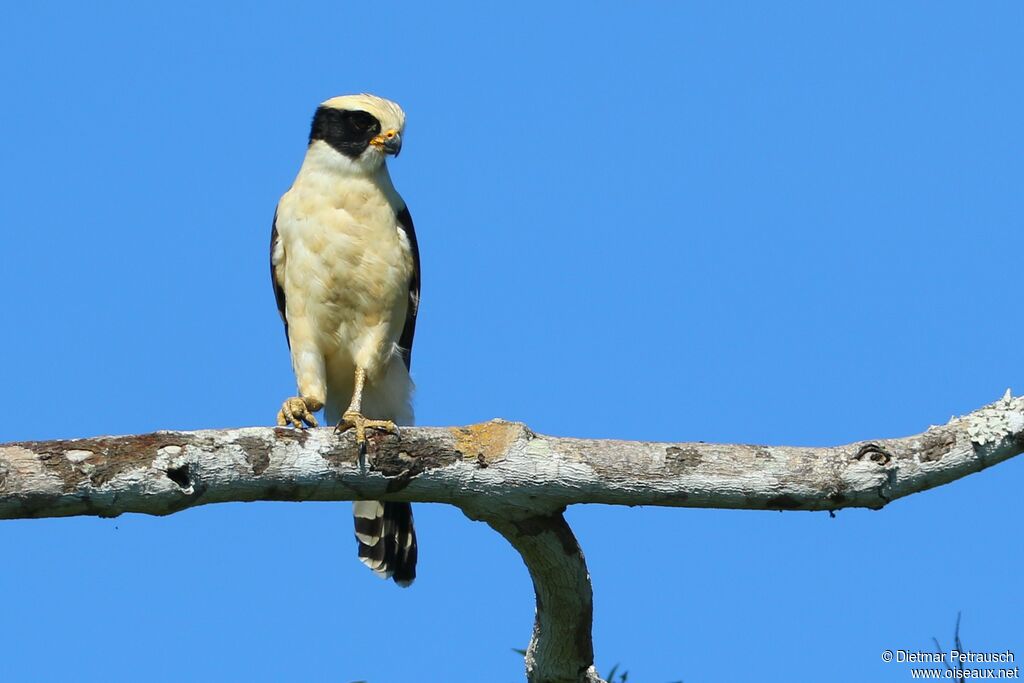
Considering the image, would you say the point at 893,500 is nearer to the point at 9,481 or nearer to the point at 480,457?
the point at 480,457

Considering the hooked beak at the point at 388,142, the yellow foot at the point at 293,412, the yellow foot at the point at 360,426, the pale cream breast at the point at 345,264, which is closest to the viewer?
the yellow foot at the point at 360,426

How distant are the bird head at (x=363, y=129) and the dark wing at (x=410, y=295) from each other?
32cm

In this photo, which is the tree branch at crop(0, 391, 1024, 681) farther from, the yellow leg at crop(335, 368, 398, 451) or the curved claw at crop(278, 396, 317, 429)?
the curved claw at crop(278, 396, 317, 429)

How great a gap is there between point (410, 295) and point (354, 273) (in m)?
0.49

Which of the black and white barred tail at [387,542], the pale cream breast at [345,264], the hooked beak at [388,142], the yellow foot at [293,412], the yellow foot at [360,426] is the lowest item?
the yellow foot at [360,426]

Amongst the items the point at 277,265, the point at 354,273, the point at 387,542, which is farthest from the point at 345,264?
the point at 387,542

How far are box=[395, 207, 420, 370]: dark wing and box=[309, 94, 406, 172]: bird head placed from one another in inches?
12.5

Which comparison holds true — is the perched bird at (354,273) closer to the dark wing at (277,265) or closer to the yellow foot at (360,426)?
the dark wing at (277,265)

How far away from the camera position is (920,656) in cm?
477

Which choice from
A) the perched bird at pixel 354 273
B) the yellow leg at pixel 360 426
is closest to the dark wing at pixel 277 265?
the perched bird at pixel 354 273

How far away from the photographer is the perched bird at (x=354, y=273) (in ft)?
22.1

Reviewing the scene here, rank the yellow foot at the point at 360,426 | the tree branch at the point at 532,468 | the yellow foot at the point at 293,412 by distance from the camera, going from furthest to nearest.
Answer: the yellow foot at the point at 293,412 < the yellow foot at the point at 360,426 < the tree branch at the point at 532,468

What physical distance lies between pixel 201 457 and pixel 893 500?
225 cm

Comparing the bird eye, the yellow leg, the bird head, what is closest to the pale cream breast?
the bird head
